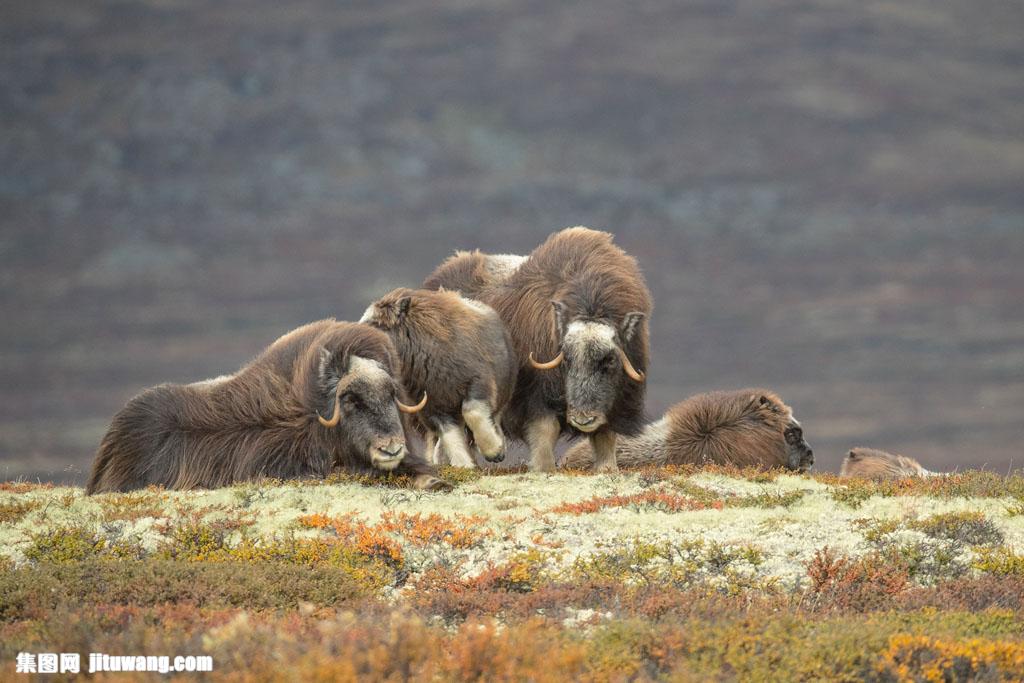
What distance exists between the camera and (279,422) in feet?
41.3

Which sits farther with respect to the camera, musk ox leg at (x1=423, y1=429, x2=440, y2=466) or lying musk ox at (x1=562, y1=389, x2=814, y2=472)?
lying musk ox at (x1=562, y1=389, x2=814, y2=472)

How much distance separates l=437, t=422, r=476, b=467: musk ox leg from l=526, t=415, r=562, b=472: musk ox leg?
0.79 metres

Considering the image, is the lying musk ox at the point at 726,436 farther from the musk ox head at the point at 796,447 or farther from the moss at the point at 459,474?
the moss at the point at 459,474

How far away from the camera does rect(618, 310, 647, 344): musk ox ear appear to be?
14.1 metres

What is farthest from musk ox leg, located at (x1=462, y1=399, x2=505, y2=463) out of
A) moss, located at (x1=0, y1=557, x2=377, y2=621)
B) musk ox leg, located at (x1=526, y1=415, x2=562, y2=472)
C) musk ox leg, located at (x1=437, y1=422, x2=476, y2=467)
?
moss, located at (x1=0, y1=557, x2=377, y2=621)

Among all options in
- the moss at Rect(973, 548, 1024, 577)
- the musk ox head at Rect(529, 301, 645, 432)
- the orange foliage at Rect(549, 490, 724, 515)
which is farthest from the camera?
the musk ox head at Rect(529, 301, 645, 432)

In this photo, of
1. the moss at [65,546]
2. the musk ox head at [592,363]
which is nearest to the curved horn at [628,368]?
the musk ox head at [592,363]

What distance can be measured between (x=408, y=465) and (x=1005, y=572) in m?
5.69

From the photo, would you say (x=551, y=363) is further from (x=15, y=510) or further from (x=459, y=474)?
(x=15, y=510)


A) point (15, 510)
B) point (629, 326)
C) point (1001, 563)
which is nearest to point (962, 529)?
point (1001, 563)

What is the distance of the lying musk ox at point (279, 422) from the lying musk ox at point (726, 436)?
4659 millimetres

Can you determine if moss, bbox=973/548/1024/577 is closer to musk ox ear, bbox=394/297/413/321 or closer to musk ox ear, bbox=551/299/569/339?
musk ox ear, bbox=551/299/569/339

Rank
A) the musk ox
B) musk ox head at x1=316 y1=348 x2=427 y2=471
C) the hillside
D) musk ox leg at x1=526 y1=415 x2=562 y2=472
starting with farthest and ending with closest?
the musk ox < musk ox leg at x1=526 y1=415 x2=562 y2=472 < musk ox head at x1=316 y1=348 x2=427 y2=471 < the hillside

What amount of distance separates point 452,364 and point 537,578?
18.1 ft
